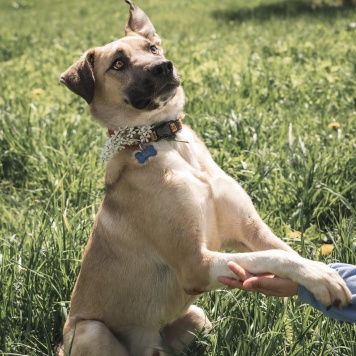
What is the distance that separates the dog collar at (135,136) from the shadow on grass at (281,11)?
831 centimetres

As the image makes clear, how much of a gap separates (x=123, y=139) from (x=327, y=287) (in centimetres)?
129

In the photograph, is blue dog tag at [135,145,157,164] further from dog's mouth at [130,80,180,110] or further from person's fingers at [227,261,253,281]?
person's fingers at [227,261,253,281]

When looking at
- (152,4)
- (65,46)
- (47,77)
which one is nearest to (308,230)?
(47,77)

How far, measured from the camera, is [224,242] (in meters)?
3.08

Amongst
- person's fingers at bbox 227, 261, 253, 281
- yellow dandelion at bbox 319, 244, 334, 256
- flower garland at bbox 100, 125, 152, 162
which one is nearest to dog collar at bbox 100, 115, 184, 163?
flower garland at bbox 100, 125, 152, 162

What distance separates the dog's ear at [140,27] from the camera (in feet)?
11.9

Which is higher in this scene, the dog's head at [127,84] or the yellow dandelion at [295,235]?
the dog's head at [127,84]

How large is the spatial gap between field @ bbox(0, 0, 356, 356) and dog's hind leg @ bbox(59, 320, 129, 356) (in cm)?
15

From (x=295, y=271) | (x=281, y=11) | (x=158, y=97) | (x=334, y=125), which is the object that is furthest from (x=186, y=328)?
(x=281, y=11)

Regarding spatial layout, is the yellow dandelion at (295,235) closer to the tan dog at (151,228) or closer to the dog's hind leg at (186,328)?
the tan dog at (151,228)

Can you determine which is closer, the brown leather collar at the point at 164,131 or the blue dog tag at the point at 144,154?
the blue dog tag at the point at 144,154

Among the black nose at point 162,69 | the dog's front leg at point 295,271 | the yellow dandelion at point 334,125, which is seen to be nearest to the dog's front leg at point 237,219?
the dog's front leg at point 295,271

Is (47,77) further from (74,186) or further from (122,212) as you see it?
(122,212)

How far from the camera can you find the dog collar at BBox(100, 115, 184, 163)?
121 inches
